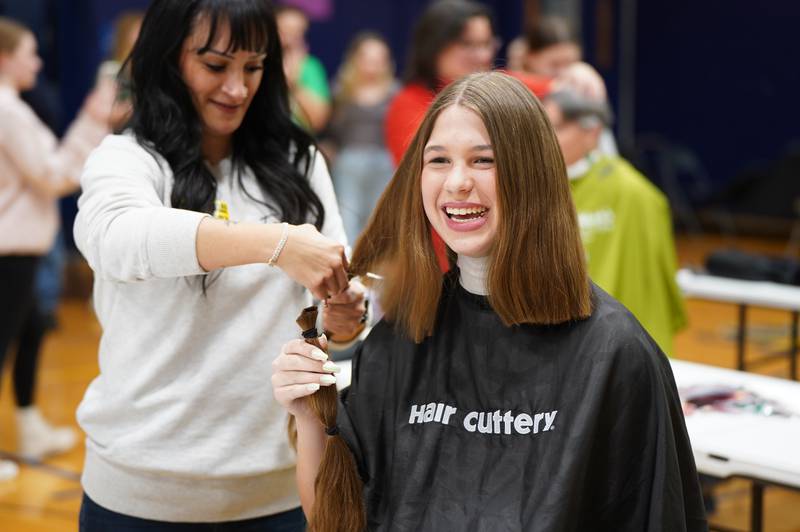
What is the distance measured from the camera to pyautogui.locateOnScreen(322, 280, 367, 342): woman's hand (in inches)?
64.1

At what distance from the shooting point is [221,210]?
1.56 metres

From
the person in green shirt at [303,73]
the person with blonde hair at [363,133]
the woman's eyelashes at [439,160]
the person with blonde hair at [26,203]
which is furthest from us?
the person with blonde hair at [363,133]

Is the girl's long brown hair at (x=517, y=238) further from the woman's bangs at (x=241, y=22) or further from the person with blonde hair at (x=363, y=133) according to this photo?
the person with blonde hair at (x=363, y=133)

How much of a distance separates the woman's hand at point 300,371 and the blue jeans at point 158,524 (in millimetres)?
294

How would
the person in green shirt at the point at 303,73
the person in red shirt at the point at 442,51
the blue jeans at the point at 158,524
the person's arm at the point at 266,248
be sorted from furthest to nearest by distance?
the person in green shirt at the point at 303,73, the person in red shirt at the point at 442,51, the blue jeans at the point at 158,524, the person's arm at the point at 266,248

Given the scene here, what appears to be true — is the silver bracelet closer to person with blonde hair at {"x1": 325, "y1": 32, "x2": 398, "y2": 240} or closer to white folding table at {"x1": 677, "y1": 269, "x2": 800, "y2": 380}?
white folding table at {"x1": 677, "y1": 269, "x2": 800, "y2": 380}

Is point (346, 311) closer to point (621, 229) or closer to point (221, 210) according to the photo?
point (221, 210)

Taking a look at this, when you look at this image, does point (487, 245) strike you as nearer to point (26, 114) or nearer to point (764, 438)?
point (764, 438)

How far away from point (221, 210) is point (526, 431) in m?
0.56

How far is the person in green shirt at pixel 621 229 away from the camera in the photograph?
2.76 metres

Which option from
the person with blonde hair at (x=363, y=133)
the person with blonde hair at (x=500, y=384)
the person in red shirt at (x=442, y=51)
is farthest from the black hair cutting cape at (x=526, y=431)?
the person with blonde hair at (x=363, y=133)

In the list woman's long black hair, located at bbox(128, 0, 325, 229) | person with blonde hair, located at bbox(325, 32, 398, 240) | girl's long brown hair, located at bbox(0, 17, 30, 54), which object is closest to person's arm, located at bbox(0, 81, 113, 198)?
girl's long brown hair, located at bbox(0, 17, 30, 54)

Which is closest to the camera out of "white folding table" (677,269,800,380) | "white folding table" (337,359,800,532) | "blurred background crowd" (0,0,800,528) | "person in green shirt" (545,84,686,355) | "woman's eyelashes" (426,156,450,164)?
"woman's eyelashes" (426,156,450,164)

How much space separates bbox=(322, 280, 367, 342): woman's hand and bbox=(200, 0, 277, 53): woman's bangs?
410 mm
